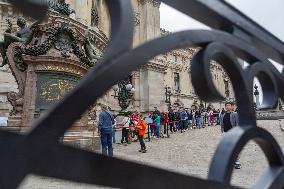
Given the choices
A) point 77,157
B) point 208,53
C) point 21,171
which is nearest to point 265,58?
point 208,53

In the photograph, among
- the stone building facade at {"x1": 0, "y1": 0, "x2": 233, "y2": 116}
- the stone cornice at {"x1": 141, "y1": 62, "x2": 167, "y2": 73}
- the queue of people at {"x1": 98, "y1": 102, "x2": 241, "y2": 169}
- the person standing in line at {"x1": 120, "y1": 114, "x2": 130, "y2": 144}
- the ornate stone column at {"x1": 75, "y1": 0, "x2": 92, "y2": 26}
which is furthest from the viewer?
the stone cornice at {"x1": 141, "y1": 62, "x2": 167, "y2": 73}

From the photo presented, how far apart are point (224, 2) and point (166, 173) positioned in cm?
64

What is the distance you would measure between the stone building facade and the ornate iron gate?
1415cm

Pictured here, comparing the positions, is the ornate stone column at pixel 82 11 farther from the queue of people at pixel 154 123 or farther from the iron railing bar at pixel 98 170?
the iron railing bar at pixel 98 170

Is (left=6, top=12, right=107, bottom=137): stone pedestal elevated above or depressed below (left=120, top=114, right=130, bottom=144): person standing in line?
above

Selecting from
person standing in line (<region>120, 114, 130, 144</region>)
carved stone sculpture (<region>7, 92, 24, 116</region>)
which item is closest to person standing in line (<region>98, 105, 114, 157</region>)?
carved stone sculpture (<region>7, 92, 24, 116</region>)

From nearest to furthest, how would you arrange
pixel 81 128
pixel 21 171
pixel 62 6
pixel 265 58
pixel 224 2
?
pixel 21 171 < pixel 224 2 < pixel 265 58 < pixel 81 128 < pixel 62 6

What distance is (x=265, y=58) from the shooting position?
1394mm

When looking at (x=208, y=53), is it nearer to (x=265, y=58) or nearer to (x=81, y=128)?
(x=265, y=58)

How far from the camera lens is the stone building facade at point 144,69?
22.2 metres

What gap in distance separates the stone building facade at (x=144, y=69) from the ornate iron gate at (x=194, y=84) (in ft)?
46.4

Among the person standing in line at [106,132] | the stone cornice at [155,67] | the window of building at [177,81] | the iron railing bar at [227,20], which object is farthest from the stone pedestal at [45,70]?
the window of building at [177,81]

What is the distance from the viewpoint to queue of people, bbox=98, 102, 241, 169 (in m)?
8.20

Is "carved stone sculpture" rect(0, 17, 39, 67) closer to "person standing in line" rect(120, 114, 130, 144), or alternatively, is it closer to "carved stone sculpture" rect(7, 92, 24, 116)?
"carved stone sculpture" rect(7, 92, 24, 116)
